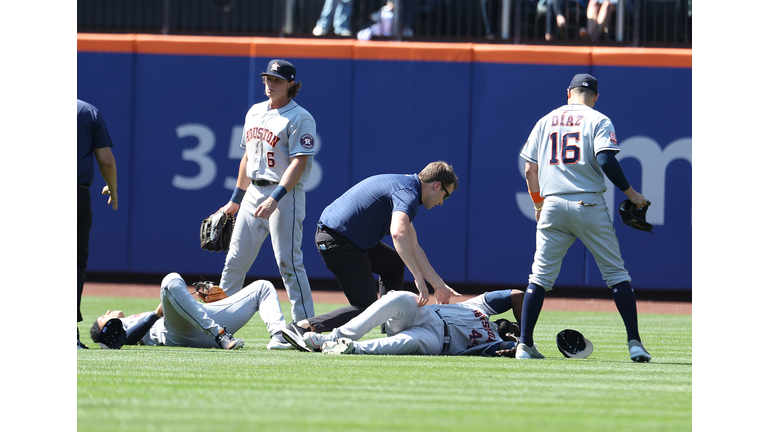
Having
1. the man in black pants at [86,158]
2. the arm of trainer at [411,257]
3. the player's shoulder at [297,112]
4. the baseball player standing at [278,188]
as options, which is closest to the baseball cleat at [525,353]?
the arm of trainer at [411,257]

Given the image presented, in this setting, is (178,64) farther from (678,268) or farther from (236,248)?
(678,268)

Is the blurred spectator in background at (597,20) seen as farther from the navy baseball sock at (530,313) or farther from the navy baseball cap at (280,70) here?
the navy baseball sock at (530,313)

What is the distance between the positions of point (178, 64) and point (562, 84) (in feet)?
17.2

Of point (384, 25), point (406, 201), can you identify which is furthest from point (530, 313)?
point (384, 25)

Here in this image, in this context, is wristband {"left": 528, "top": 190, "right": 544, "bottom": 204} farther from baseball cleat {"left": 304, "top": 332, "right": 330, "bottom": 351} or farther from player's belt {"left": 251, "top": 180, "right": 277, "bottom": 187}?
player's belt {"left": 251, "top": 180, "right": 277, "bottom": 187}

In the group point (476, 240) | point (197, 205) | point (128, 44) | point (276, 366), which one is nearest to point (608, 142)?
point (276, 366)

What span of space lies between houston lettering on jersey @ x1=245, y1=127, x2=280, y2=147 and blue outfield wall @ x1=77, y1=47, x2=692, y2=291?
199 inches

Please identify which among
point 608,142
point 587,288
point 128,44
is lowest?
point 587,288

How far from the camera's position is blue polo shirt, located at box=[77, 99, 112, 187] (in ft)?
17.4

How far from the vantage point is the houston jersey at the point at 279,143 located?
5.70 m

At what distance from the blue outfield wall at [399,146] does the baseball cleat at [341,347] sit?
599 cm

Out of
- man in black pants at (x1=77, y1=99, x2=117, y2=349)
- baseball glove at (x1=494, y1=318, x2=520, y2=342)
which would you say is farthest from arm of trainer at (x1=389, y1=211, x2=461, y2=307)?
man in black pants at (x1=77, y1=99, x2=117, y2=349)

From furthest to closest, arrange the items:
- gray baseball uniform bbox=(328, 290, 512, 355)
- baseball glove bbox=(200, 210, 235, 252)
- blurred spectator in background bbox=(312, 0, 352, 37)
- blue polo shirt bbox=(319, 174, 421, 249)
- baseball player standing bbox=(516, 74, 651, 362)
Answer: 1. blurred spectator in background bbox=(312, 0, 352, 37)
2. baseball glove bbox=(200, 210, 235, 252)
3. blue polo shirt bbox=(319, 174, 421, 249)
4. baseball player standing bbox=(516, 74, 651, 362)
5. gray baseball uniform bbox=(328, 290, 512, 355)
